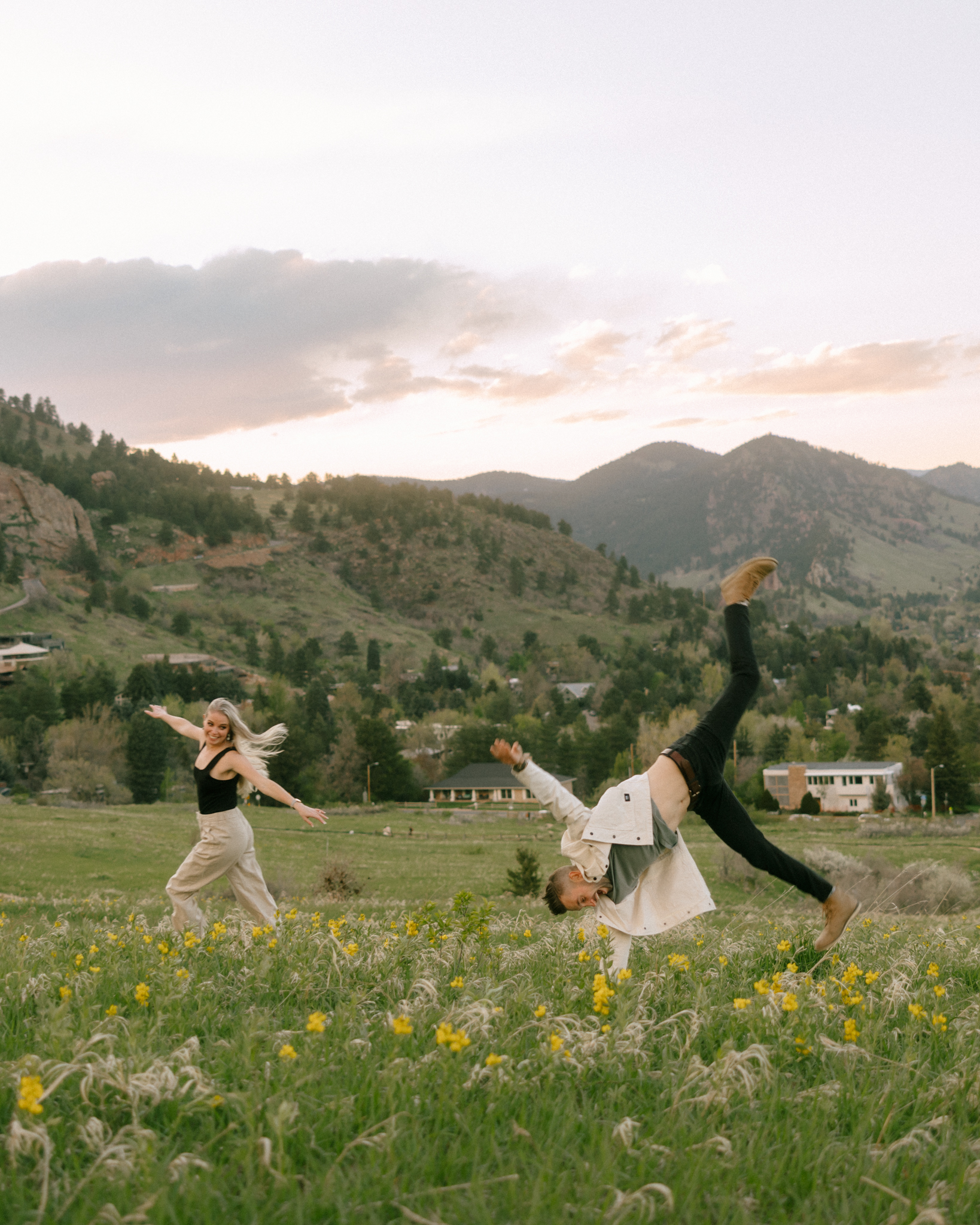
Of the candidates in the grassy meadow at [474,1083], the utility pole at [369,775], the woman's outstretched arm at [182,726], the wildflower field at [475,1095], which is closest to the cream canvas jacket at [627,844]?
the grassy meadow at [474,1083]

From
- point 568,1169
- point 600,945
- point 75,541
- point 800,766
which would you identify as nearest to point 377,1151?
point 568,1169

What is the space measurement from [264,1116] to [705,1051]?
6.12ft

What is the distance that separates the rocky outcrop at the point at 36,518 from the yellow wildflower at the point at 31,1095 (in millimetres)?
194170

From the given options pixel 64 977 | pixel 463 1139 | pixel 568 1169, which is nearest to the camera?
pixel 568 1169

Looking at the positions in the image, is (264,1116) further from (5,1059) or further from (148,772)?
(148,772)

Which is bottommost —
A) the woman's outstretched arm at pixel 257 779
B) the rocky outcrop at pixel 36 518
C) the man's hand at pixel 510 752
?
the woman's outstretched arm at pixel 257 779

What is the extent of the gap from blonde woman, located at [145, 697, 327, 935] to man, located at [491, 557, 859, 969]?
3.13 m

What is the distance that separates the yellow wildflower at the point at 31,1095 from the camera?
2.42 metres

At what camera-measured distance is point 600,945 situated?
17.8 ft

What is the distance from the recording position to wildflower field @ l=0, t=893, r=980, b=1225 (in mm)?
2373

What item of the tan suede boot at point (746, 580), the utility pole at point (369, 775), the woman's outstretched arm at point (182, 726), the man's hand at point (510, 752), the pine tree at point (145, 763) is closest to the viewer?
the man's hand at point (510, 752)

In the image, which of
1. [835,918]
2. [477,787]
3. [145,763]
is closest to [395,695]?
[477,787]

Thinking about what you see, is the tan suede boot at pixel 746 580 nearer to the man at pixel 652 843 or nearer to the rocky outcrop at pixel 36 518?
the man at pixel 652 843

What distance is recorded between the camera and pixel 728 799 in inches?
A: 237
